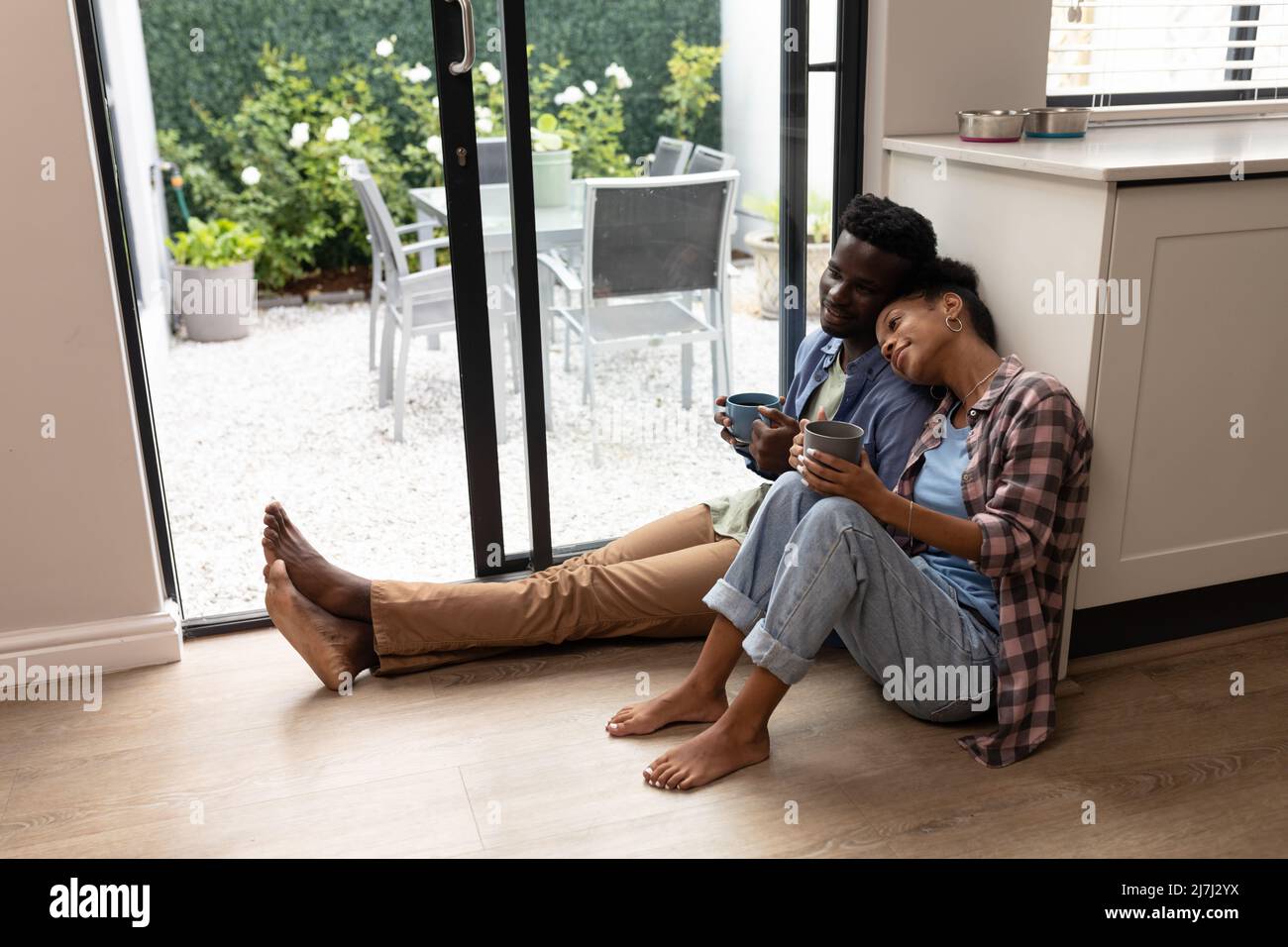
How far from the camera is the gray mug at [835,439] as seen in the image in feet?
5.57

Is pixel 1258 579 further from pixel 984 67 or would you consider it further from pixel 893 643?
pixel 984 67

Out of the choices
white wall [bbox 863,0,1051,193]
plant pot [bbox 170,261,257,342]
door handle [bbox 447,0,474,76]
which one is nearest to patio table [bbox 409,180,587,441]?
door handle [bbox 447,0,474,76]

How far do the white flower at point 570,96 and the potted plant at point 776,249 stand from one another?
0.44 metres

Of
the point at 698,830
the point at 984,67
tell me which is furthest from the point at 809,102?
the point at 698,830

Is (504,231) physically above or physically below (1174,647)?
above

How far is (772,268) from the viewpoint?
2.51 meters

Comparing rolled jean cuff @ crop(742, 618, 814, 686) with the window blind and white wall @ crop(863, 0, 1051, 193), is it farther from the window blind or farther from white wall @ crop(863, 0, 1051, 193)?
the window blind

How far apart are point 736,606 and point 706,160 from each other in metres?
1.04

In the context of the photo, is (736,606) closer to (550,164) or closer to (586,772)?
(586,772)

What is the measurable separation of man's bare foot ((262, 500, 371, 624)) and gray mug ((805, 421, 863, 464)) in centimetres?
89

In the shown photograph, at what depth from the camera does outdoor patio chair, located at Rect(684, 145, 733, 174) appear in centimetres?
238

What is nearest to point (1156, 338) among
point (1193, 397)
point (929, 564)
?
point (1193, 397)

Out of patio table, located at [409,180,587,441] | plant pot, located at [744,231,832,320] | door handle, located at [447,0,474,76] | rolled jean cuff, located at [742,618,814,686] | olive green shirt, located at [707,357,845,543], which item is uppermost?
door handle, located at [447,0,474,76]
